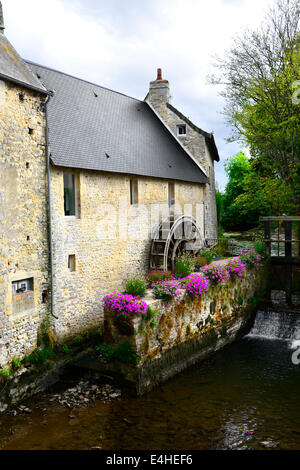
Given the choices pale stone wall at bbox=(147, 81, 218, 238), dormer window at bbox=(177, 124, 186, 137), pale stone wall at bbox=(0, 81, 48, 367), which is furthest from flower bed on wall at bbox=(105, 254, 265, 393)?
dormer window at bbox=(177, 124, 186, 137)

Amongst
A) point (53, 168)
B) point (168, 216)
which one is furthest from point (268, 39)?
point (53, 168)

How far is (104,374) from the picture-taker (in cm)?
825

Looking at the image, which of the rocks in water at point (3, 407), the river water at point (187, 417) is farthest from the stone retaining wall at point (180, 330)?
the rocks in water at point (3, 407)

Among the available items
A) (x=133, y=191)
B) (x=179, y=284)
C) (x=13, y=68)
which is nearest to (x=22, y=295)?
(x=179, y=284)

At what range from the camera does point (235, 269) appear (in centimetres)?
1122

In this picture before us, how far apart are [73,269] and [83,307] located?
3.44 ft

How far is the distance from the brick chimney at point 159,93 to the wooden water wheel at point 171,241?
5.88 meters

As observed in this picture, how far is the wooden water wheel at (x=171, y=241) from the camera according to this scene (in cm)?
1222

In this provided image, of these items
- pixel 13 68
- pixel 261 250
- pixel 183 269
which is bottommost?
pixel 183 269

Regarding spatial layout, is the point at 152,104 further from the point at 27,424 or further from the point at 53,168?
the point at 27,424

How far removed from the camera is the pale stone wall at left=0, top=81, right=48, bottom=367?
24.8 feet

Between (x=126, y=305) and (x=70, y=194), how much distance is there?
11.2 feet

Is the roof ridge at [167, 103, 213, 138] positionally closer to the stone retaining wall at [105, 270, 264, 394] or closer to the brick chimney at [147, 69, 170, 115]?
the brick chimney at [147, 69, 170, 115]

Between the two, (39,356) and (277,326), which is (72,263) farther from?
(277,326)
